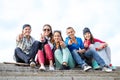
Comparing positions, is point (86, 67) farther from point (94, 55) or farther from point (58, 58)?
point (58, 58)

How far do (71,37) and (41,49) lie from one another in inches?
38.1

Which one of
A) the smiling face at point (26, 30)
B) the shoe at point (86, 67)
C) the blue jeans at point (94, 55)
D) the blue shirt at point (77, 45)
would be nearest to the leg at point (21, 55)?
the smiling face at point (26, 30)

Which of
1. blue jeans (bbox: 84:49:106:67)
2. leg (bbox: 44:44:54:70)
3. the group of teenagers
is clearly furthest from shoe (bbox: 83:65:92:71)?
leg (bbox: 44:44:54:70)

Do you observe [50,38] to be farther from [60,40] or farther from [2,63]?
[2,63]

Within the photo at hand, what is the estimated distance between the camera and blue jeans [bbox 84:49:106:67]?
824 centimetres

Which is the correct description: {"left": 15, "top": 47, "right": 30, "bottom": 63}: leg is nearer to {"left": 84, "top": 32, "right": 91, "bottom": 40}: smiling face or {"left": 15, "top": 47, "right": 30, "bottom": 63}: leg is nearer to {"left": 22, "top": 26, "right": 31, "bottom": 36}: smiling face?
{"left": 22, "top": 26, "right": 31, "bottom": 36}: smiling face

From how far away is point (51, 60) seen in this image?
8.00 meters

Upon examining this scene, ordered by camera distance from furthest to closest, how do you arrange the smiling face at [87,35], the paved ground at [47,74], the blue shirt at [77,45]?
the smiling face at [87,35]
the blue shirt at [77,45]
the paved ground at [47,74]

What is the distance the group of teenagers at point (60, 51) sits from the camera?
313 inches

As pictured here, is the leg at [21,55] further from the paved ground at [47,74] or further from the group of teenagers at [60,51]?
the paved ground at [47,74]

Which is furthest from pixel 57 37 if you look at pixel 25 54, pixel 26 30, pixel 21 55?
pixel 21 55

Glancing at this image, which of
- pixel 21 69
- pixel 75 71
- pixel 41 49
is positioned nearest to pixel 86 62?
pixel 75 71

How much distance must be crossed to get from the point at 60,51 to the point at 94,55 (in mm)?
974

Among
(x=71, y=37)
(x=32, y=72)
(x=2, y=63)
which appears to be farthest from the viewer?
(x=71, y=37)
